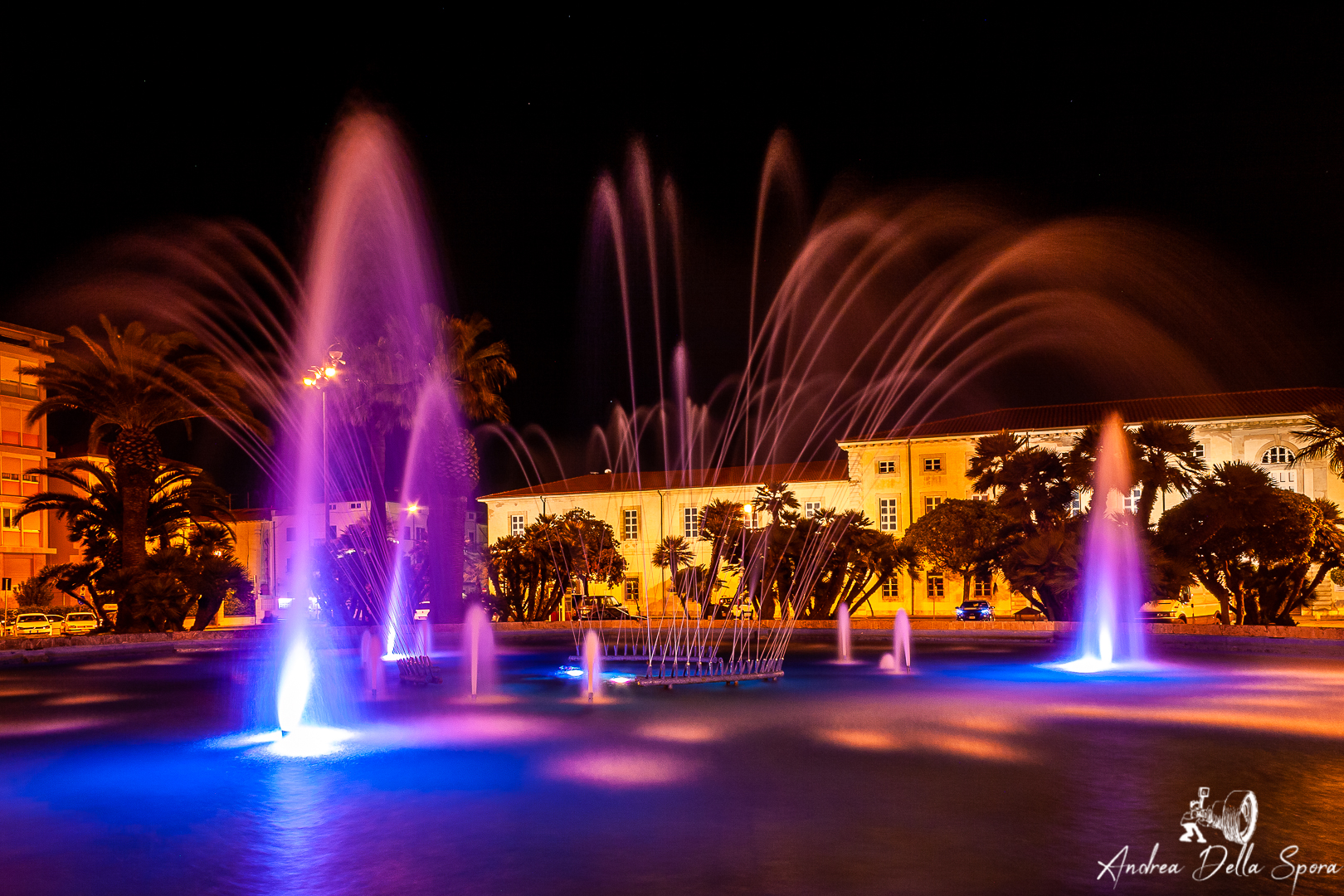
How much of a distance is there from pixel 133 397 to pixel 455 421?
462 inches

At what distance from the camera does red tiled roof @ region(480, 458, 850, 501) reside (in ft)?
230

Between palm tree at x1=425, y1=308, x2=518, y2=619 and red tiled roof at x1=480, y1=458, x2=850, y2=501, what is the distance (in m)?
25.2

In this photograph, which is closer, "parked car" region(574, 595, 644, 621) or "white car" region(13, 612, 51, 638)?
"white car" region(13, 612, 51, 638)

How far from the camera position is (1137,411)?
204 feet

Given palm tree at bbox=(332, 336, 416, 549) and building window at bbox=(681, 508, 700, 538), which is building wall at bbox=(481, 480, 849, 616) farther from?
palm tree at bbox=(332, 336, 416, 549)

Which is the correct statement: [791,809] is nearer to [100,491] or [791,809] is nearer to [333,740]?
[333,740]

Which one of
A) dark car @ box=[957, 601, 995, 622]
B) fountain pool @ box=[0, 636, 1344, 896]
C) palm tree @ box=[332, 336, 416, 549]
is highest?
palm tree @ box=[332, 336, 416, 549]

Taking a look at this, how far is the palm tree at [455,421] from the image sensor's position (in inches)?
1549

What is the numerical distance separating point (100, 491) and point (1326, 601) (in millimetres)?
56285

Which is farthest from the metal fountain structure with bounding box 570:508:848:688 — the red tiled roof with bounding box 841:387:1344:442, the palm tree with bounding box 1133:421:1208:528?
the red tiled roof with bounding box 841:387:1344:442

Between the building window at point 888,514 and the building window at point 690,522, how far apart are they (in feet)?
37.5

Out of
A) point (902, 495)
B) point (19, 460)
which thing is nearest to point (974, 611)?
point (902, 495)
